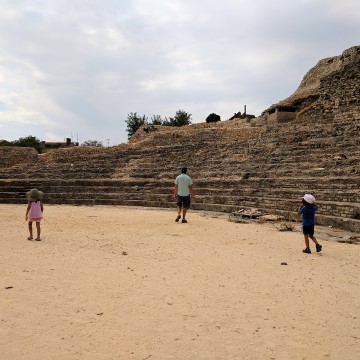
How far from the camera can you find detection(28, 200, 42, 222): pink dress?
749 centimetres

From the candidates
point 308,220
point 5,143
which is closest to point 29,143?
point 5,143

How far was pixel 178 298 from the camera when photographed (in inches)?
158

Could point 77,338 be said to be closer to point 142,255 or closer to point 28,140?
point 142,255

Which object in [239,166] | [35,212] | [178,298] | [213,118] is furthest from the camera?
[213,118]

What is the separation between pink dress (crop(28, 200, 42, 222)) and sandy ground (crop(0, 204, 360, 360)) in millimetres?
499

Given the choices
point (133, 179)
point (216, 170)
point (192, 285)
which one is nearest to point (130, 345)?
point (192, 285)

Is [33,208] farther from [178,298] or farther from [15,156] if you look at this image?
[15,156]

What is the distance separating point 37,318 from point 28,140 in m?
41.2

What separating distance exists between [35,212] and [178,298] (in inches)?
179

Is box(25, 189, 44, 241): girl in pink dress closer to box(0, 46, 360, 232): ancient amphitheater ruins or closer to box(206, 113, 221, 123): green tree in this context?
box(0, 46, 360, 232): ancient amphitheater ruins

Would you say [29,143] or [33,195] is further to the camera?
[29,143]

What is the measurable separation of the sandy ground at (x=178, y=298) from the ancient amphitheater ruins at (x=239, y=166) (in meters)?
3.21

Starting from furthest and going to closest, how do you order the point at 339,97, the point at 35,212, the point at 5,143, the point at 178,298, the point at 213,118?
the point at 5,143, the point at 213,118, the point at 339,97, the point at 35,212, the point at 178,298

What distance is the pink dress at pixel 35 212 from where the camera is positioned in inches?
295
